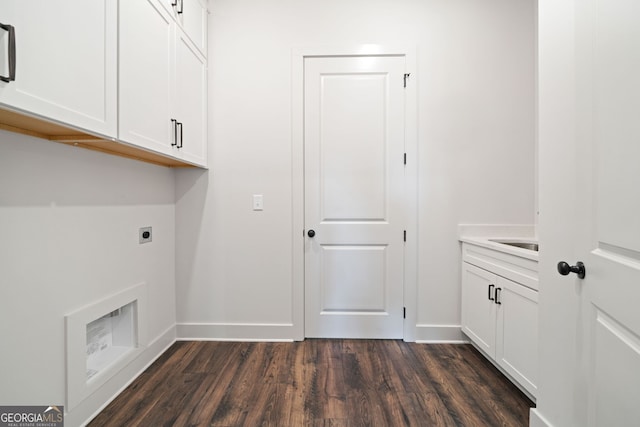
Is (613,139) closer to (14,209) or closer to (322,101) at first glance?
(322,101)

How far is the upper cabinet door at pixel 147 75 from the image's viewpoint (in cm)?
134

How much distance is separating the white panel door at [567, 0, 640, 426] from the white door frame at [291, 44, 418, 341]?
4.07 ft

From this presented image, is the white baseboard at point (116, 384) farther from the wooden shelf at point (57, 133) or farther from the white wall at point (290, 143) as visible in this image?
the wooden shelf at point (57, 133)

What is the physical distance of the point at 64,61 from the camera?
1016 millimetres

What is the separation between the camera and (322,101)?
229cm

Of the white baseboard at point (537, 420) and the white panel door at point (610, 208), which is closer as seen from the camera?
the white panel door at point (610, 208)

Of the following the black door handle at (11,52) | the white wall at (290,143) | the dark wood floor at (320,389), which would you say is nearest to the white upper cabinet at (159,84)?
the white wall at (290,143)

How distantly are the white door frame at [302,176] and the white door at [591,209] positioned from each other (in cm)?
102

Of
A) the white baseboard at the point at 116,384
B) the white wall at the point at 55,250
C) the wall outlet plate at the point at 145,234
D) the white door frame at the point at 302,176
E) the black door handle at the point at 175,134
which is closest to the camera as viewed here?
the white wall at the point at 55,250

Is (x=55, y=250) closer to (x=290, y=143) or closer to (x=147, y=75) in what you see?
(x=147, y=75)

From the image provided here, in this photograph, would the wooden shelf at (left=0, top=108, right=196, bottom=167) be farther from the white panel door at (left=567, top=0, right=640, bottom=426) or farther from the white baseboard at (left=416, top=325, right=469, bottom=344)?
the white baseboard at (left=416, top=325, right=469, bottom=344)

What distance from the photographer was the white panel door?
79 centimetres

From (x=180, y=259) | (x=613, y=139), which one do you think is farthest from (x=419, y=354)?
(x=180, y=259)

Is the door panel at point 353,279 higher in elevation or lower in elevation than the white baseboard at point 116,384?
higher
